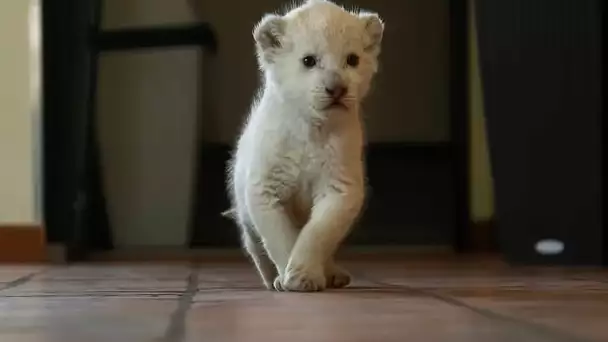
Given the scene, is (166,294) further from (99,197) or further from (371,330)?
(99,197)

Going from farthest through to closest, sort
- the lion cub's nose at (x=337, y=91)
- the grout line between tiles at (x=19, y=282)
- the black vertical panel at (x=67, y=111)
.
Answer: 1. the black vertical panel at (x=67, y=111)
2. the grout line between tiles at (x=19, y=282)
3. the lion cub's nose at (x=337, y=91)

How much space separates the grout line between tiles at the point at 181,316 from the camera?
3.13 feet

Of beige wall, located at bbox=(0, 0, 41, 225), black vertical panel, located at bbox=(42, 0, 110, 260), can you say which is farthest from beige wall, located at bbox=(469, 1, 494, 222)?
beige wall, located at bbox=(0, 0, 41, 225)

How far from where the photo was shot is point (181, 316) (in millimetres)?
1150

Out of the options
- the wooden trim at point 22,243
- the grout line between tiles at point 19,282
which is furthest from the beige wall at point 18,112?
the grout line between tiles at point 19,282

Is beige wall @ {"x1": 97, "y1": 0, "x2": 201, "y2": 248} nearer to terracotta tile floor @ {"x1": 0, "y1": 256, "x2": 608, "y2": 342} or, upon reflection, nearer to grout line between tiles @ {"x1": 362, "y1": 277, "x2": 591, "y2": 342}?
terracotta tile floor @ {"x1": 0, "y1": 256, "x2": 608, "y2": 342}

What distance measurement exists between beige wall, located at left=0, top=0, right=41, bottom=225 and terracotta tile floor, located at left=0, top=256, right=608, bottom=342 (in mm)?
729

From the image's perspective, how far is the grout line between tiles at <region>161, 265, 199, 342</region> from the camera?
955 mm

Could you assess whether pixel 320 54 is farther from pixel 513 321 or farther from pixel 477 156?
pixel 477 156

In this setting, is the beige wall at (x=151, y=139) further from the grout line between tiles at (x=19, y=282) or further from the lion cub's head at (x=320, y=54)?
the lion cub's head at (x=320, y=54)

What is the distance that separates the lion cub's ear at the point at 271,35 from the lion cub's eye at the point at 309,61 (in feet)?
0.18

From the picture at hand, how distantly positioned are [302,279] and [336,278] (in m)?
0.15

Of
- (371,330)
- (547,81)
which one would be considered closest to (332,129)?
(371,330)

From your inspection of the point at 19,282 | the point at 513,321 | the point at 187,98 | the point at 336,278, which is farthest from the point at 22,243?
the point at 513,321
